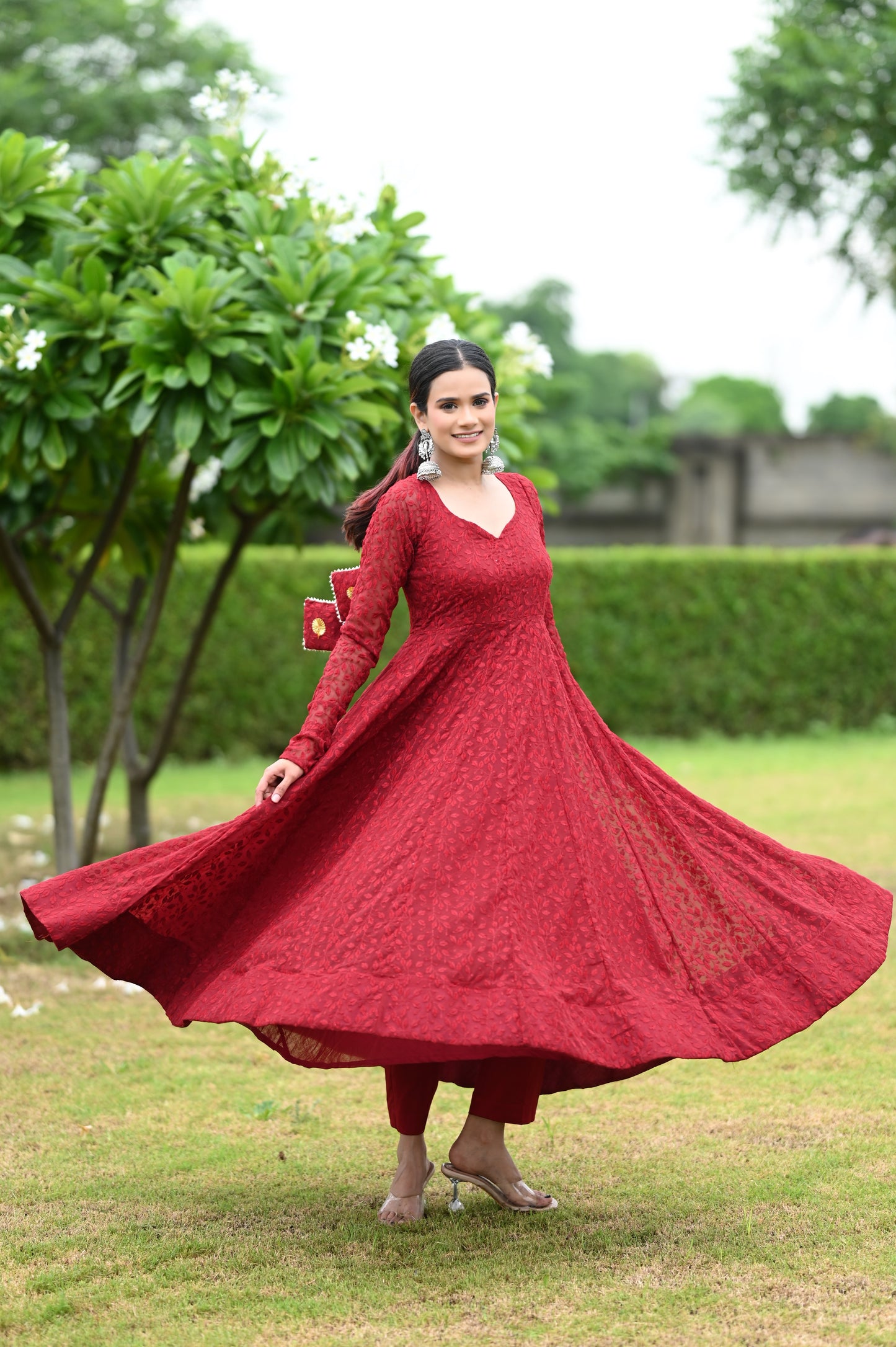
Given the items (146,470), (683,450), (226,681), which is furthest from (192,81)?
(146,470)

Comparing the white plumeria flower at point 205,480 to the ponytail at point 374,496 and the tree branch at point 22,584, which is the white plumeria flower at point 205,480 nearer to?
the tree branch at point 22,584

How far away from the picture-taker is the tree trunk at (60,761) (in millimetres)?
6270

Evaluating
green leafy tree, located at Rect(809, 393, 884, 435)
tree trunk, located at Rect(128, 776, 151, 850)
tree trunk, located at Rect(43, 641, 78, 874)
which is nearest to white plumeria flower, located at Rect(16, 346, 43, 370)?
tree trunk, located at Rect(43, 641, 78, 874)

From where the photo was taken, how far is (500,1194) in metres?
3.19

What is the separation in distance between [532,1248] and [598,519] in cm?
2644

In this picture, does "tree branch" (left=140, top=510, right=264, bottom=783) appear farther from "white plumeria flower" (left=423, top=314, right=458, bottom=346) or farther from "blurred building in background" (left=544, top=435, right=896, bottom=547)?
"blurred building in background" (left=544, top=435, right=896, bottom=547)

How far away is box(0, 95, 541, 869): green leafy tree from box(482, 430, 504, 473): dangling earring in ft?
6.37

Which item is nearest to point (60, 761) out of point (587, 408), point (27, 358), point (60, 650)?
point (60, 650)

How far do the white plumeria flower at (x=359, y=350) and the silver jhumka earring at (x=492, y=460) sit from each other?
1.97 meters

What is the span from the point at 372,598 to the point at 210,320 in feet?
7.67

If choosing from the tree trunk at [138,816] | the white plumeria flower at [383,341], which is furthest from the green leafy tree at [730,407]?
the white plumeria flower at [383,341]

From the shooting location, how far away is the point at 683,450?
2803cm

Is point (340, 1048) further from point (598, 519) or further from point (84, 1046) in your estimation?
point (598, 519)

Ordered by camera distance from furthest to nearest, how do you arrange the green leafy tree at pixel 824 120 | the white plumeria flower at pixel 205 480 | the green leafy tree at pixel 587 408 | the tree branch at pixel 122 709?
the green leafy tree at pixel 587 408, the green leafy tree at pixel 824 120, the white plumeria flower at pixel 205 480, the tree branch at pixel 122 709
